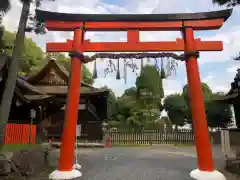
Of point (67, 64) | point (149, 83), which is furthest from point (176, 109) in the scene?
point (67, 64)

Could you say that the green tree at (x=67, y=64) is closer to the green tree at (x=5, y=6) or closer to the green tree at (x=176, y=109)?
the green tree at (x=176, y=109)

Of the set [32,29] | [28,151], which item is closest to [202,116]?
[28,151]

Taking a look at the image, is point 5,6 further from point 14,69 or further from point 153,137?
point 153,137

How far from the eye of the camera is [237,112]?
20.5 m

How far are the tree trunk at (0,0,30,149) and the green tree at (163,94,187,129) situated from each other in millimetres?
32020

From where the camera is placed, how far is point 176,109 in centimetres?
3941

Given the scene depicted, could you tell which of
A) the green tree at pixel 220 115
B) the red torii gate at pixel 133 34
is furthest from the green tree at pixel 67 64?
the red torii gate at pixel 133 34

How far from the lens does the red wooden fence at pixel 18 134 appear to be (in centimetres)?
997

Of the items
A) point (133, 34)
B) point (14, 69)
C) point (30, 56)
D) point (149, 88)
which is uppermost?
point (30, 56)

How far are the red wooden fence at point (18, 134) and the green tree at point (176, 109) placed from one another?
30195mm

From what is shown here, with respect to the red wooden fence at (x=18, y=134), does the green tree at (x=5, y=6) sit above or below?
above

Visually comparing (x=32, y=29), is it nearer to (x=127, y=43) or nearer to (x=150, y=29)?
(x=127, y=43)

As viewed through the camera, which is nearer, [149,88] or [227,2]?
[227,2]

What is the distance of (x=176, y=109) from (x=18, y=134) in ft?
105
